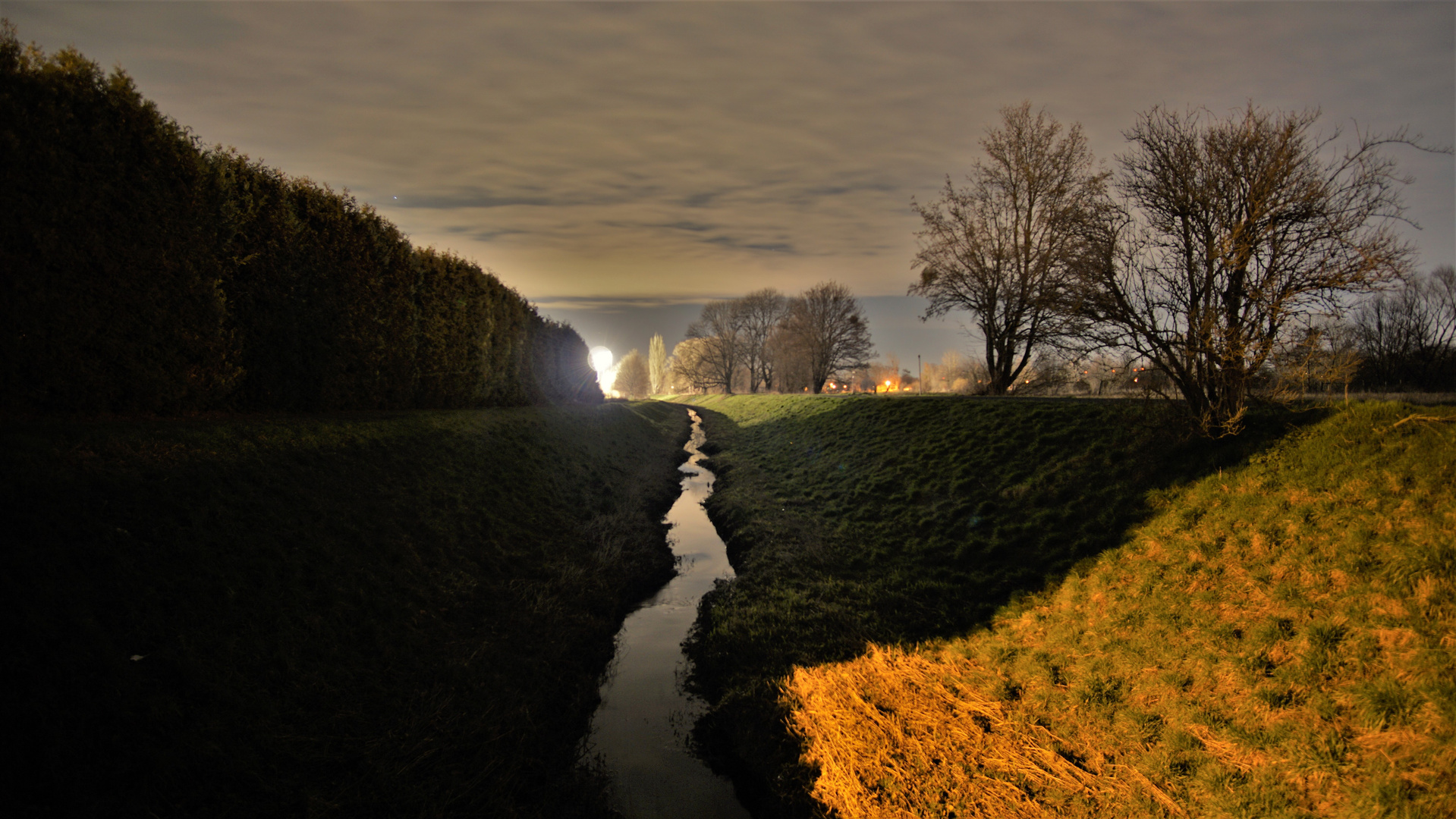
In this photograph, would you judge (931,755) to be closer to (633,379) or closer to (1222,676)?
(1222,676)

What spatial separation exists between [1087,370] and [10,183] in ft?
54.3

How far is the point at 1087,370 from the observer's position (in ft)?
38.7

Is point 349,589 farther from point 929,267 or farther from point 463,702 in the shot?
point 929,267

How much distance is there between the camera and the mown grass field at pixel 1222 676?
410 centimetres

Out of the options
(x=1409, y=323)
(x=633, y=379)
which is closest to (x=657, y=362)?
(x=633, y=379)

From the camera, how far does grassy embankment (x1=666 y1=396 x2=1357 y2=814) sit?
705 centimetres

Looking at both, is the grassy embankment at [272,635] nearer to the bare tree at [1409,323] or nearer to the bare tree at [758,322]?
the bare tree at [1409,323]

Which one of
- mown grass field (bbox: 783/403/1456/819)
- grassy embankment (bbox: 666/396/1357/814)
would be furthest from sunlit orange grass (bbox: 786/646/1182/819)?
grassy embankment (bbox: 666/396/1357/814)

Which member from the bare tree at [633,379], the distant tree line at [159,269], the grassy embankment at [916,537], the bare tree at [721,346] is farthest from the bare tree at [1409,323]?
the bare tree at [633,379]

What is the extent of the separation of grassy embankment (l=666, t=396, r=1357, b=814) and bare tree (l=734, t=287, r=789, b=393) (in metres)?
54.0

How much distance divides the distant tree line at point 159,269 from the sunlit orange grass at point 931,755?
9.12 m

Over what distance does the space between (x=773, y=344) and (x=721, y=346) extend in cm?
1199

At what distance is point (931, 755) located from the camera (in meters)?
5.36

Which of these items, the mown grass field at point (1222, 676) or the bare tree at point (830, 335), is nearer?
the mown grass field at point (1222, 676)
